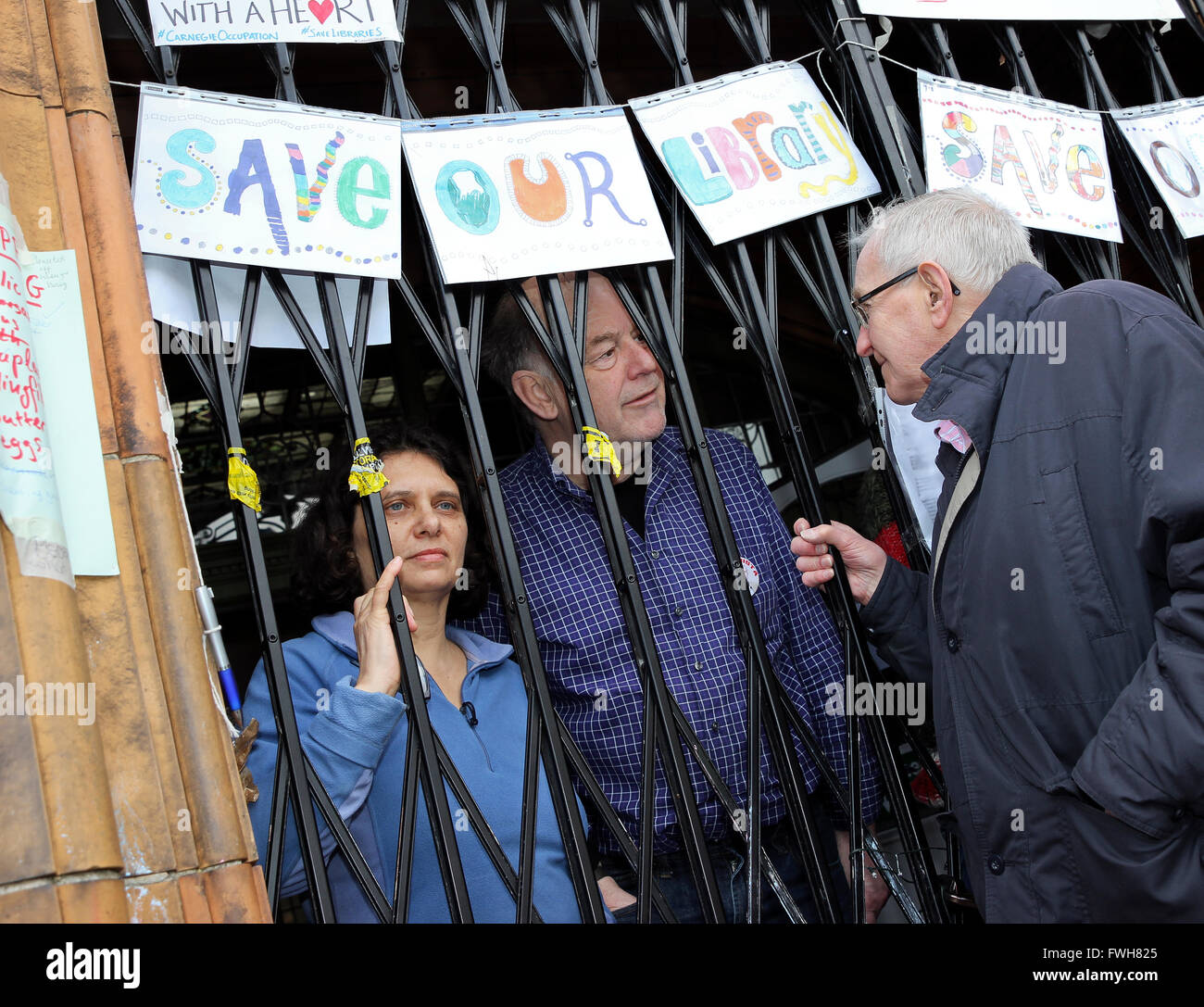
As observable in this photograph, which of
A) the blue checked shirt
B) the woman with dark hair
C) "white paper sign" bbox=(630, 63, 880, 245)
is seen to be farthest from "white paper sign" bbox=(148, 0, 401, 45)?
the blue checked shirt

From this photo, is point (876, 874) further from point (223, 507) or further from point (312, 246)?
point (223, 507)

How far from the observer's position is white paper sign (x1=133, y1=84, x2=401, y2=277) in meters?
2.34

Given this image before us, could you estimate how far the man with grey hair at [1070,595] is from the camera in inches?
70.7

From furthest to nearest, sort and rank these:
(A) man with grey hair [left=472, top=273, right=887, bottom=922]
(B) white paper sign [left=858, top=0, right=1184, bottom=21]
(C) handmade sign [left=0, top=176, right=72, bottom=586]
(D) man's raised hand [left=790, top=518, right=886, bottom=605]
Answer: (B) white paper sign [left=858, top=0, right=1184, bottom=21] → (A) man with grey hair [left=472, top=273, right=887, bottom=922] → (D) man's raised hand [left=790, top=518, right=886, bottom=605] → (C) handmade sign [left=0, top=176, right=72, bottom=586]

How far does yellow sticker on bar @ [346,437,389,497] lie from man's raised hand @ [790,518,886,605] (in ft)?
3.42

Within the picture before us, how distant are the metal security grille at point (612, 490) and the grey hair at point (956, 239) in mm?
470

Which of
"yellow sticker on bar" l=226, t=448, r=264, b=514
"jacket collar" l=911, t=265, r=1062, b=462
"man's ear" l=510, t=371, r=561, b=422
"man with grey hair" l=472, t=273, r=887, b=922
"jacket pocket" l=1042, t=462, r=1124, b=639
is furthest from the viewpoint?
"man's ear" l=510, t=371, r=561, b=422

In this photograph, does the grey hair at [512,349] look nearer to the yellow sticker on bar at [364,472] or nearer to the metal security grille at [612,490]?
the metal security grille at [612,490]

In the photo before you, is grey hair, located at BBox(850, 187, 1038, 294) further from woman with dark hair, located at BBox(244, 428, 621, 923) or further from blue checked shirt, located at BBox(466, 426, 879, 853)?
woman with dark hair, located at BBox(244, 428, 621, 923)

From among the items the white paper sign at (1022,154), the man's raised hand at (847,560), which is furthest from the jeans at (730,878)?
the white paper sign at (1022,154)

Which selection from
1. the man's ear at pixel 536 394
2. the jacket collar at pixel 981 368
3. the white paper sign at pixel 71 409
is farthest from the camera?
the man's ear at pixel 536 394

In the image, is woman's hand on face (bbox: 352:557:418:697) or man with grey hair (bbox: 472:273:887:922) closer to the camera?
woman's hand on face (bbox: 352:557:418:697)

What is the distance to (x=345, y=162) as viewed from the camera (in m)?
2.54
